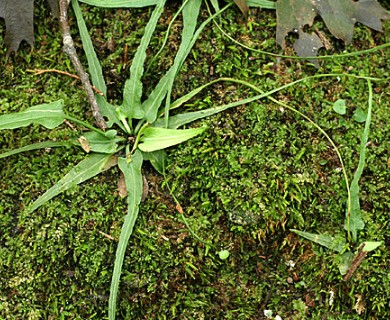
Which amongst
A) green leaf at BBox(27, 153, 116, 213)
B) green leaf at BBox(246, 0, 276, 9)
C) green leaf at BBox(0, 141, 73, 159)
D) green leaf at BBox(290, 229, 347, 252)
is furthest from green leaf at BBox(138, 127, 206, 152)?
green leaf at BBox(246, 0, 276, 9)

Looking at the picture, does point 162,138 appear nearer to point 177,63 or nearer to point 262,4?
point 177,63

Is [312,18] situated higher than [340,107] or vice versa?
[312,18]

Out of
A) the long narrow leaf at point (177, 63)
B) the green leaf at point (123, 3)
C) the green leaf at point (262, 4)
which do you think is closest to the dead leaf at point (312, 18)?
the green leaf at point (262, 4)

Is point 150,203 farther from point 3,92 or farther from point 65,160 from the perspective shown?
point 3,92

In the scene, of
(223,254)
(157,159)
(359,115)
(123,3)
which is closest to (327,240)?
(223,254)

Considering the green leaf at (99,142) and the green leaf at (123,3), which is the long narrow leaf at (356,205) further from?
the green leaf at (123,3)

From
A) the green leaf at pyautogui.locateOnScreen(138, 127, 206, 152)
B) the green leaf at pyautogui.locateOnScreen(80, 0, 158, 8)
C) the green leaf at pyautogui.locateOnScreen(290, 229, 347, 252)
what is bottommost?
the green leaf at pyautogui.locateOnScreen(290, 229, 347, 252)

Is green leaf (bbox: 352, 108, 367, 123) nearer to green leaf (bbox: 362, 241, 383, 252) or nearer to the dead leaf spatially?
the dead leaf
